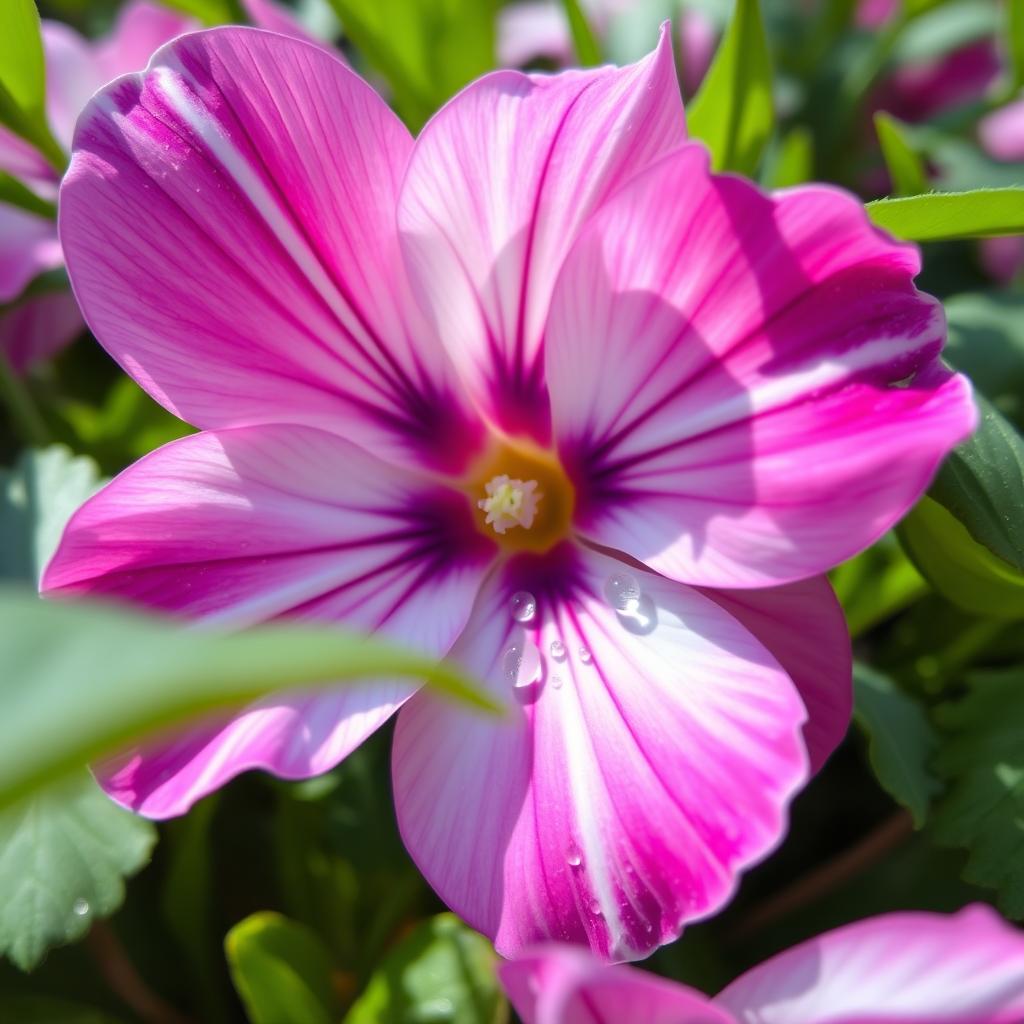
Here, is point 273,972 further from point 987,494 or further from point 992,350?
point 992,350

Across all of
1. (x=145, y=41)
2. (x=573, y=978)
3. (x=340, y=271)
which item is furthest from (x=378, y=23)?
(x=573, y=978)

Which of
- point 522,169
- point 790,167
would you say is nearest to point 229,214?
point 522,169

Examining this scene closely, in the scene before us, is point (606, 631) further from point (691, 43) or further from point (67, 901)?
point (691, 43)

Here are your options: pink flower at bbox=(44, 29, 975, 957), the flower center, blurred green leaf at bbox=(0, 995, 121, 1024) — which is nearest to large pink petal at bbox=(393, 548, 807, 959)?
pink flower at bbox=(44, 29, 975, 957)

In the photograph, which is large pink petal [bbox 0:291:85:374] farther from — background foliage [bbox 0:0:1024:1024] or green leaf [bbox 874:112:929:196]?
green leaf [bbox 874:112:929:196]

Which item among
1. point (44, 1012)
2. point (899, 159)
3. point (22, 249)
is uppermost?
point (22, 249)
